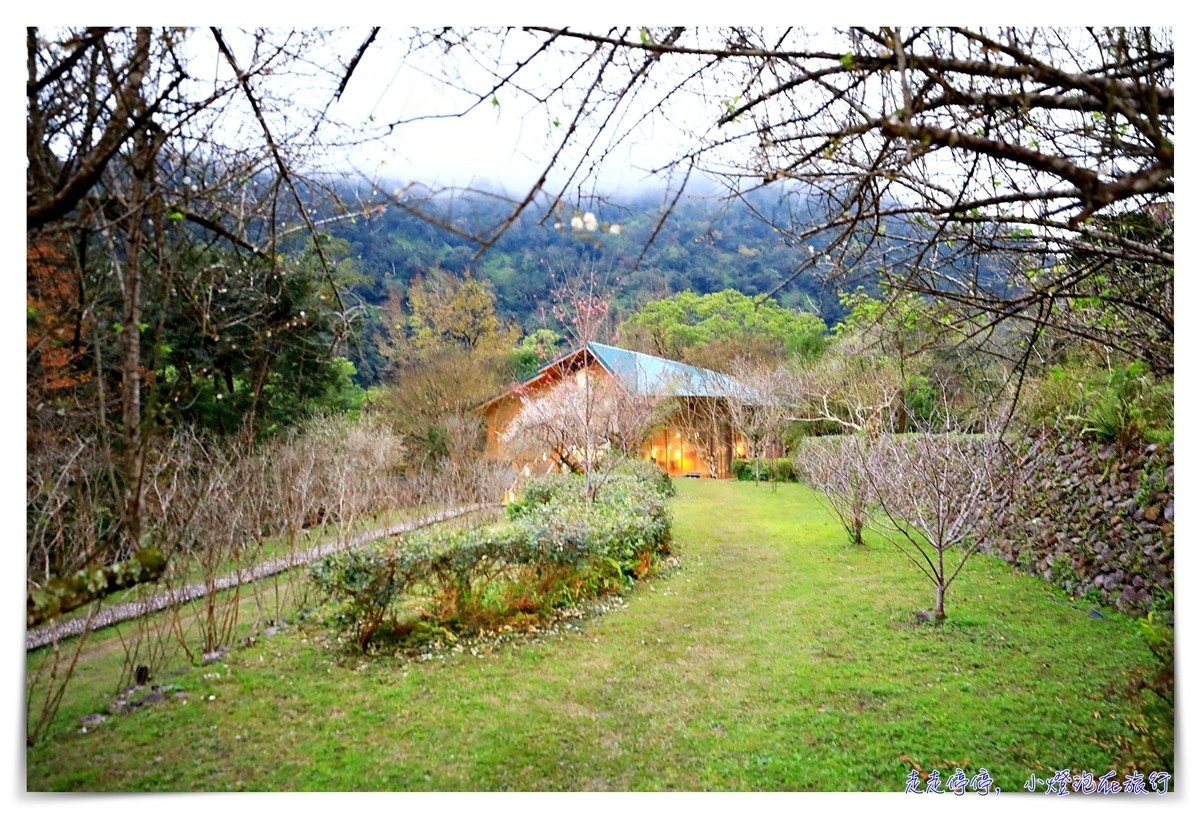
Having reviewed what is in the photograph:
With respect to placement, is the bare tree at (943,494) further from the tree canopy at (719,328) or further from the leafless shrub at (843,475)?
the tree canopy at (719,328)

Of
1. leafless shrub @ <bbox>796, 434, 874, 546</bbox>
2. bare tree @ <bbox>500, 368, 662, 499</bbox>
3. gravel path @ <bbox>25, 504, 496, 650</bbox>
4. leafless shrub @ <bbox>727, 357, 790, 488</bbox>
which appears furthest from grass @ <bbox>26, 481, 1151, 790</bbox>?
bare tree @ <bbox>500, 368, 662, 499</bbox>

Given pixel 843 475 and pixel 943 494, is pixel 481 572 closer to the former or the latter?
pixel 943 494

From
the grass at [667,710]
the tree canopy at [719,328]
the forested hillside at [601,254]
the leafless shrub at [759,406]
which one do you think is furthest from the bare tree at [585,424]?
the grass at [667,710]

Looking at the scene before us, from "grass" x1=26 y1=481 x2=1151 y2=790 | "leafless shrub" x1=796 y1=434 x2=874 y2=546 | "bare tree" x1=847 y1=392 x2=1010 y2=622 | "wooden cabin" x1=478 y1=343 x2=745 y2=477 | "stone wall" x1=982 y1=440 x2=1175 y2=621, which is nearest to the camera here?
"grass" x1=26 y1=481 x2=1151 y2=790

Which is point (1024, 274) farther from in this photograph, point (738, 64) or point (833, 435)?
point (833, 435)

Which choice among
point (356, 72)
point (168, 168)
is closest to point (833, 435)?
point (356, 72)

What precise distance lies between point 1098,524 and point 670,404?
11.3ft

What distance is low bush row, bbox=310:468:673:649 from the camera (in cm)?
305

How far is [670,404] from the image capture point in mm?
6082

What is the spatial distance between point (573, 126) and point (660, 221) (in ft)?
1.54

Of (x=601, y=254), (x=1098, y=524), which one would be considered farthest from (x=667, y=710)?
(x=1098, y=524)

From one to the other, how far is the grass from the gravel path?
0.18m

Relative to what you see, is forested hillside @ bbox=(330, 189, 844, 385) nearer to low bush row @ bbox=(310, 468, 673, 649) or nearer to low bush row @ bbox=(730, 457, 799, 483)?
low bush row @ bbox=(310, 468, 673, 649)

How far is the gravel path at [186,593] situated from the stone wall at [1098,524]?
3.14 m
